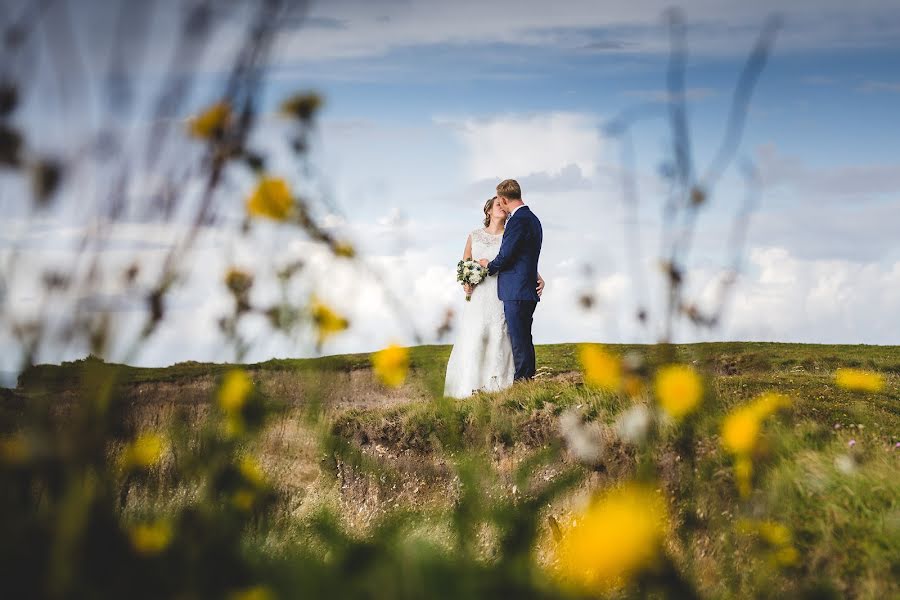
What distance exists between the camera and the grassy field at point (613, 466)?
2609 millimetres

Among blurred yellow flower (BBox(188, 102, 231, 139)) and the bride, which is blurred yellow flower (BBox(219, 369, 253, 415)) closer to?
blurred yellow flower (BBox(188, 102, 231, 139))

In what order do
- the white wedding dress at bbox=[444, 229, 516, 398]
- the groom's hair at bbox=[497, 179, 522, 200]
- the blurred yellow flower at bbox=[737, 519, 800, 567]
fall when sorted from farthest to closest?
the white wedding dress at bbox=[444, 229, 516, 398] → the groom's hair at bbox=[497, 179, 522, 200] → the blurred yellow flower at bbox=[737, 519, 800, 567]

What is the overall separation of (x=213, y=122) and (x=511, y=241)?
23.6 ft

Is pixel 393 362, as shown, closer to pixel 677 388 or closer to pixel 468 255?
pixel 677 388

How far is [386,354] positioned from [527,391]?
14.9ft

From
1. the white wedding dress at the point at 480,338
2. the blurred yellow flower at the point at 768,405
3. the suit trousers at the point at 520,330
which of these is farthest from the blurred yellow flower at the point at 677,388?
the white wedding dress at the point at 480,338

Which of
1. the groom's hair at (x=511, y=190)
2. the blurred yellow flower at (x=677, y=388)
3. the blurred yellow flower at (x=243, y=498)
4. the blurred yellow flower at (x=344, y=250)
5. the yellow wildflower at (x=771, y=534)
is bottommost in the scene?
the yellow wildflower at (x=771, y=534)

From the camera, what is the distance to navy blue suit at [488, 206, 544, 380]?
8.71m

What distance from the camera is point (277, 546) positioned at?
3.19 metres

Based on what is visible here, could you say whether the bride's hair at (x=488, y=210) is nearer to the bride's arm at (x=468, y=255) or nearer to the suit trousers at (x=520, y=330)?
the bride's arm at (x=468, y=255)

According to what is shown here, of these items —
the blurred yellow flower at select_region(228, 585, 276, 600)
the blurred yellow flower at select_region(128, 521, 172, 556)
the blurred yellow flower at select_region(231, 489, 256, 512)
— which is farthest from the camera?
the blurred yellow flower at select_region(231, 489, 256, 512)

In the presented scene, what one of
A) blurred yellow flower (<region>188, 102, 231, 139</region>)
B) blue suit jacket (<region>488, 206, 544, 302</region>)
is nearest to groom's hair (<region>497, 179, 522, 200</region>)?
blue suit jacket (<region>488, 206, 544, 302</region>)

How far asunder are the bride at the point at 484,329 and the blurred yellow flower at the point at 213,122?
788 cm

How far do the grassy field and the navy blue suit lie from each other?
5.96ft
